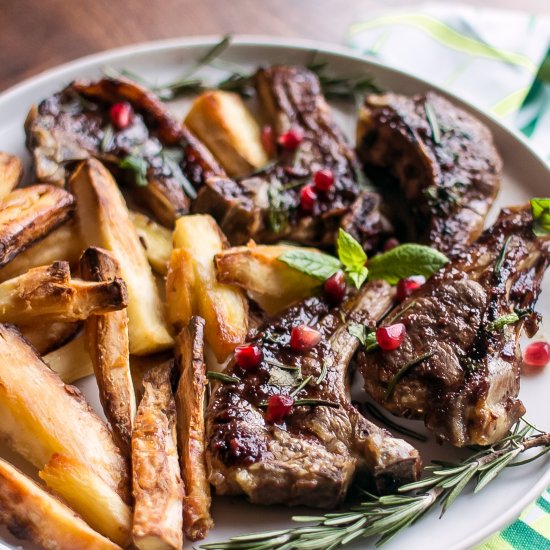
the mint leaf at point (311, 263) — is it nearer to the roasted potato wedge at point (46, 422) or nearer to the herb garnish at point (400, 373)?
the herb garnish at point (400, 373)

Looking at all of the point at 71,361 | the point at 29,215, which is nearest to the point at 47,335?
the point at 71,361

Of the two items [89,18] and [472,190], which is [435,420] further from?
[89,18]

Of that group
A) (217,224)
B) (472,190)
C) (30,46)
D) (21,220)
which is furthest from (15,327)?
(30,46)

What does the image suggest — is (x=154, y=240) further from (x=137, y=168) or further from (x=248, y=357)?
(x=248, y=357)

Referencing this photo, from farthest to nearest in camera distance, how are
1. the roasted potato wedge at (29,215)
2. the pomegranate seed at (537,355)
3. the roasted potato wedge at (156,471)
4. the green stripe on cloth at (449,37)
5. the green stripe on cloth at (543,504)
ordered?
1. the green stripe on cloth at (449,37)
2. the pomegranate seed at (537,355)
3. the green stripe on cloth at (543,504)
4. the roasted potato wedge at (29,215)
5. the roasted potato wedge at (156,471)

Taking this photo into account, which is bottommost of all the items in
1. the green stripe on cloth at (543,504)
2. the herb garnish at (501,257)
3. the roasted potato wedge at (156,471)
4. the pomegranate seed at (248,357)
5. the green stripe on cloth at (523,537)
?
the green stripe on cloth at (523,537)

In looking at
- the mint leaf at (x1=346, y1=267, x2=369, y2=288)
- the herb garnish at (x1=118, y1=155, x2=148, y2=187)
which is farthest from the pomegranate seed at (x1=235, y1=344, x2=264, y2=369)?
the herb garnish at (x1=118, y1=155, x2=148, y2=187)

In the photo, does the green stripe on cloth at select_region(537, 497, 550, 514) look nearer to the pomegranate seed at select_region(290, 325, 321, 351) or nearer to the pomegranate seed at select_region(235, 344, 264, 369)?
the pomegranate seed at select_region(290, 325, 321, 351)

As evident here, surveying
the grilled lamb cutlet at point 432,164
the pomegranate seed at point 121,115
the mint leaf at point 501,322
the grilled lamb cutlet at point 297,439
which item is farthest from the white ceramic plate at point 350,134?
the pomegranate seed at point 121,115
